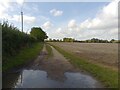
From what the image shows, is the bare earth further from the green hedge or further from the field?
the field

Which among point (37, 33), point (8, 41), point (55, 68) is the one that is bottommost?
point (55, 68)

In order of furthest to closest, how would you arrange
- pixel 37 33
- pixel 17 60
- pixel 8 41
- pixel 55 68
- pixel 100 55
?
pixel 37 33 < pixel 100 55 < pixel 17 60 < pixel 8 41 < pixel 55 68

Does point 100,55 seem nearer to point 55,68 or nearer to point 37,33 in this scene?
point 55,68

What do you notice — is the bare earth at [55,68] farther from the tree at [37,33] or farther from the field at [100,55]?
the tree at [37,33]

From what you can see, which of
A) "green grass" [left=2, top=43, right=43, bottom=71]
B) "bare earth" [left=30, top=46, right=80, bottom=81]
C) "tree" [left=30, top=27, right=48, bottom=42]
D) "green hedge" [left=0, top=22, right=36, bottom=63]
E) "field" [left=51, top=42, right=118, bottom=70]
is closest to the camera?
"bare earth" [left=30, top=46, right=80, bottom=81]

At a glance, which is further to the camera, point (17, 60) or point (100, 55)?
point (100, 55)

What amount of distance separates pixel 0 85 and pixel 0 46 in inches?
199

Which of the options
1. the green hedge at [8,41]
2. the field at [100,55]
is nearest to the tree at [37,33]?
the field at [100,55]

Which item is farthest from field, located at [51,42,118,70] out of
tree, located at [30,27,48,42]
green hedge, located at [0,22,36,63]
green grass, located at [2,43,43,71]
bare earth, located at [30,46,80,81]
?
tree, located at [30,27,48,42]

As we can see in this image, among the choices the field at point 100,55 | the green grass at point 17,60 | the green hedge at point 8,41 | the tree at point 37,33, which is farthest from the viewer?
the tree at point 37,33

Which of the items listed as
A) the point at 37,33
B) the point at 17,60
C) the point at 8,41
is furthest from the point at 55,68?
the point at 37,33

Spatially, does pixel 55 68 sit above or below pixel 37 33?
below

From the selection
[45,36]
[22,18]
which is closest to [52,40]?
[45,36]

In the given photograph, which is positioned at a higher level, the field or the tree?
the tree
